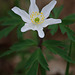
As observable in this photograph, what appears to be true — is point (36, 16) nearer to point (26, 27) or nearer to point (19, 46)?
point (26, 27)

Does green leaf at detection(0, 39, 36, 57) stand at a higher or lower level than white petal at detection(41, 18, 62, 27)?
lower

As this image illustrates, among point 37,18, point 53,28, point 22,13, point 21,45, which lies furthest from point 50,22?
point 21,45

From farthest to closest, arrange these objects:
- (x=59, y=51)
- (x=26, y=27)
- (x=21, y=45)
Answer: (x=21, y=45) < (x=59, y=51) < (x=26, y=27)

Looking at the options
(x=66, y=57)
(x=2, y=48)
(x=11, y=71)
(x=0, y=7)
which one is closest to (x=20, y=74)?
(x=11, y=71)

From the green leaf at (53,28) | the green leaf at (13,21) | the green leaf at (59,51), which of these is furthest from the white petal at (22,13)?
the green leaf at (59,51)

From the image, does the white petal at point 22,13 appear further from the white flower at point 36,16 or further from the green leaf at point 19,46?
the green leaf at point 19,46

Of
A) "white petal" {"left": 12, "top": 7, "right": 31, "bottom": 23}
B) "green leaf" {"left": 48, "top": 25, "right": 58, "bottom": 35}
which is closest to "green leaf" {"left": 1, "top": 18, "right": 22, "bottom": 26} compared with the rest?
"white petal" {"left": 12, "top": 7, "right": 31, "bottom": 23}

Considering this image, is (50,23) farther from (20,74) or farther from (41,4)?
(41,4)

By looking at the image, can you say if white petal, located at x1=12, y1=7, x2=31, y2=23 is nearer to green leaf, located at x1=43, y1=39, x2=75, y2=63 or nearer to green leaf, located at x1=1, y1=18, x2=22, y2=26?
green leaf, located at x1=1, y1=18, x2=22, y2=26
